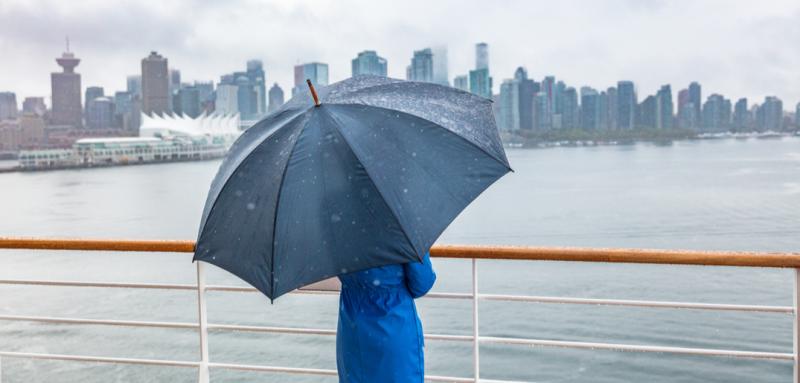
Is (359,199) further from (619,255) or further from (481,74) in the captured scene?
(481,74)

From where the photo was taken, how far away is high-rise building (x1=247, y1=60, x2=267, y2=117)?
59013 mm

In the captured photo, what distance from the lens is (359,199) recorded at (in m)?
1.29

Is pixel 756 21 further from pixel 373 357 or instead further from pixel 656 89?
pixel 373 357

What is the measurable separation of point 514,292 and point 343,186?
76.8 feet

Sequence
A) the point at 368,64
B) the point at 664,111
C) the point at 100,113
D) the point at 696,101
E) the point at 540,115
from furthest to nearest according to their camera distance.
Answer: the point at 696,101, the point at 100,113, the point at 664,111, the point at 540,115, the point at 368,64

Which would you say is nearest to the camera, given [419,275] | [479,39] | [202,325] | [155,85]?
[419,275]

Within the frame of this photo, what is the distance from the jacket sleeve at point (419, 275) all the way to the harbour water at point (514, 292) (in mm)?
16269

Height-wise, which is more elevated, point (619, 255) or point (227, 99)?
point (227, 99)

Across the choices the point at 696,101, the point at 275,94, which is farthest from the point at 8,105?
the point at 696,101

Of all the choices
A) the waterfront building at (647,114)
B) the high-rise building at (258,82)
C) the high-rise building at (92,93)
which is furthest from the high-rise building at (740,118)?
the high-rise building at (92,93)

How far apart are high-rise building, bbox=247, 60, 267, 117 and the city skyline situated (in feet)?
9.63

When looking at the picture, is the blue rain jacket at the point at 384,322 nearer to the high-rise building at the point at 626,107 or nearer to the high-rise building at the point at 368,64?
the high-rise building at the point at 368,64

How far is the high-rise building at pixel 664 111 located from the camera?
6128 cm

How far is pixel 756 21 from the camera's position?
78.9 m
